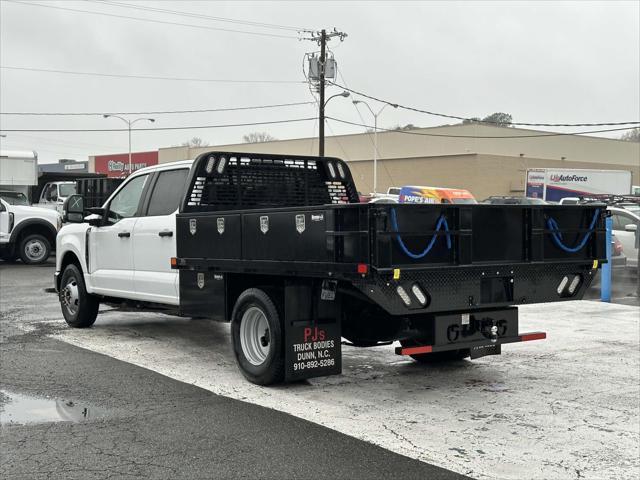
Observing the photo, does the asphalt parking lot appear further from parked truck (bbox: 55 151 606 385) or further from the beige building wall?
the beige building wall

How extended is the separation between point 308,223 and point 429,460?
215 cm

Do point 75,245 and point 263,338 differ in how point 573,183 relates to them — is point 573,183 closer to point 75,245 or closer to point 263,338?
point 75,245

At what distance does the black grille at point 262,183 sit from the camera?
8594 mm

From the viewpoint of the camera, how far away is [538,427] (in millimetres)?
6020

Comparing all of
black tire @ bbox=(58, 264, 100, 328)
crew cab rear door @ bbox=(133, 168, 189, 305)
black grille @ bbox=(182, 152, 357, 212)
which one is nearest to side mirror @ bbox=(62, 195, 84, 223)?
black tire @ bbox=(58, 264, 100, 328)

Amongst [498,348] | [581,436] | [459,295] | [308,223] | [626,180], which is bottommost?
[581,436]

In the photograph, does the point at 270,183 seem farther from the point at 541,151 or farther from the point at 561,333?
the point at 541,151

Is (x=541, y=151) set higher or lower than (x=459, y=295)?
higher

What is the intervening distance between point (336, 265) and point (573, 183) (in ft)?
144

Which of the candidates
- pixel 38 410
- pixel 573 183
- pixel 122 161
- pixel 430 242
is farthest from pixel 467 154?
pixel 38 410

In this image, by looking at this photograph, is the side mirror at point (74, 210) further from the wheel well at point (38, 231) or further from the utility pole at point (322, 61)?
the utility pole at point (322, 61)

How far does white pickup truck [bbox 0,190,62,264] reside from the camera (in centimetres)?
2031

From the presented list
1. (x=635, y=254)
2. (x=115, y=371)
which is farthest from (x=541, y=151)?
(x=115, y=371)

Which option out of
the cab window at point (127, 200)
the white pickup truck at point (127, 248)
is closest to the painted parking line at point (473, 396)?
the white pickup truck at point (127, 248)
